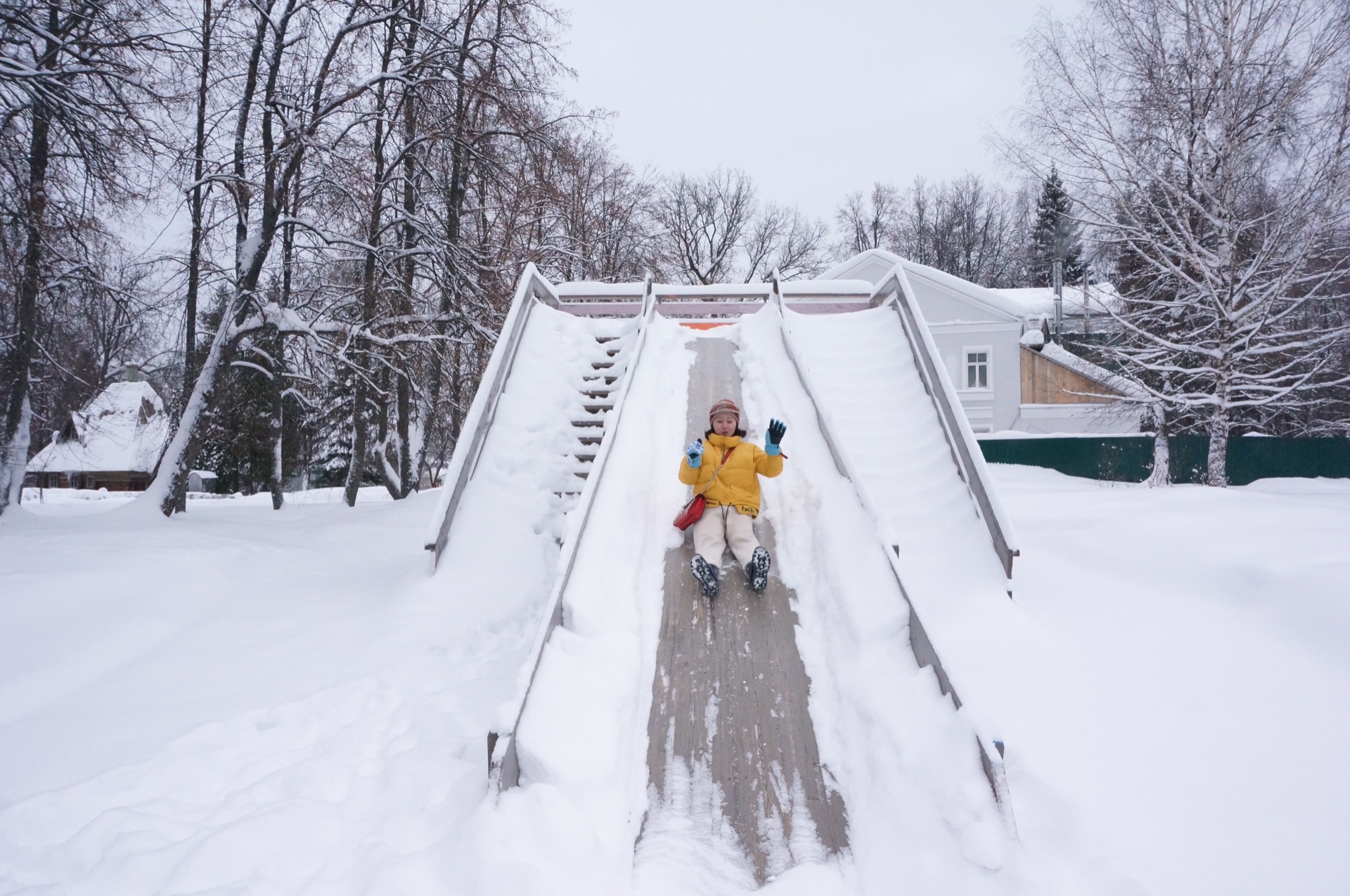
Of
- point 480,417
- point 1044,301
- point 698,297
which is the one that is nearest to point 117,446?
point 698,297

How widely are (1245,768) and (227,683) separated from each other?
560cm

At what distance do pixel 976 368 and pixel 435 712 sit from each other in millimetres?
25591

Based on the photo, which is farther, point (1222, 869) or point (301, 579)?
point (301, 579)

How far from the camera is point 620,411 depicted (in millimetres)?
6555

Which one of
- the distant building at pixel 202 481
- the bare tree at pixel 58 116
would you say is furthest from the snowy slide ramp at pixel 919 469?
the distant building at pixel 202 481

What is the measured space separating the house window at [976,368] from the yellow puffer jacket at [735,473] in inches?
908

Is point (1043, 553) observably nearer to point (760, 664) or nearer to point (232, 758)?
point (760, 664)

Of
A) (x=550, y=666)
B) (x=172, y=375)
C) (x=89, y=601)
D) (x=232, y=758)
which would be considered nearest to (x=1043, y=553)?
(x=550, y=666)

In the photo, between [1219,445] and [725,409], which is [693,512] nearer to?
[725,409]

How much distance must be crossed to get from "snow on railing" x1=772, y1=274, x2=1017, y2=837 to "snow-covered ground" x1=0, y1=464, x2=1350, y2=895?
0.28m

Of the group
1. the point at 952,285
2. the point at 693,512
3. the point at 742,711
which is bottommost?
the point at 742,711

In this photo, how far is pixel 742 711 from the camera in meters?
3.79

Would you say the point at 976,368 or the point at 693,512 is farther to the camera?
the point at 976,368

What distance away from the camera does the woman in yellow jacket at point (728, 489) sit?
4723mm
